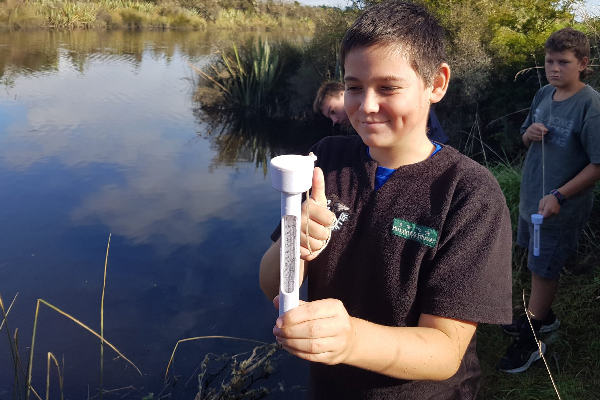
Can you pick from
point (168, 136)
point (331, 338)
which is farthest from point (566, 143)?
point (168, 136)

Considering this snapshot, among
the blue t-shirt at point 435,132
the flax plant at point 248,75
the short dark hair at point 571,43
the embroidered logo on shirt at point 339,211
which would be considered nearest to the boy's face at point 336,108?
the blue t-shirt at point 435,132

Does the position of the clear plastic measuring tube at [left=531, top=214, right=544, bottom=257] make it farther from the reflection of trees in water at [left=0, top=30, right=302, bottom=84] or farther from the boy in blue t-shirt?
the reflection of trees in water at [left=0, top=30, right=302, bottom=84]

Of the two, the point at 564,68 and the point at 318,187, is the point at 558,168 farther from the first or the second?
the point at 318,187

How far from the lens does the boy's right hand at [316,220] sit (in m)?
1.12

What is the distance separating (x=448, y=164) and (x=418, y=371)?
579 millimetres

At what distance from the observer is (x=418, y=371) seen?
1206 millimetres

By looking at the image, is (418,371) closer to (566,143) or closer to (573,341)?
(566,143)

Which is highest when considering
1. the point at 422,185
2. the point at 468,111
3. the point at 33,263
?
the point at 422,185

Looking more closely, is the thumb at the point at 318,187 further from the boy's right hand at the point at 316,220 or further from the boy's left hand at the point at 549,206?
the boy's left hand at the point at 549,206

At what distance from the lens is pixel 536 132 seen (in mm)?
3076

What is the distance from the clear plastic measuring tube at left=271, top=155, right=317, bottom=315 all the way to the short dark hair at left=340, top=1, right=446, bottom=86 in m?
0.52

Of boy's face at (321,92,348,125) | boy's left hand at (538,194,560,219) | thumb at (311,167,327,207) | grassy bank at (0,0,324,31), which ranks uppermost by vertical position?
grassy bank at (0,0,324,31)

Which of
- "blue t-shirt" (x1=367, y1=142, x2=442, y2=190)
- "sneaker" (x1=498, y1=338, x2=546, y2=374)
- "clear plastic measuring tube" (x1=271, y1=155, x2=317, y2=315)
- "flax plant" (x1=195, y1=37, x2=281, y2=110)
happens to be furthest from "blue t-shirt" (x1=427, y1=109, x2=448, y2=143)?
"flax plant" (x1=195, y1=37, x2=281, y2=110)

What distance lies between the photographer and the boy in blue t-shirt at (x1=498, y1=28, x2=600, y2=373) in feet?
9.48
